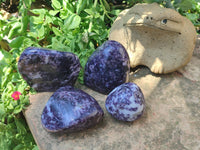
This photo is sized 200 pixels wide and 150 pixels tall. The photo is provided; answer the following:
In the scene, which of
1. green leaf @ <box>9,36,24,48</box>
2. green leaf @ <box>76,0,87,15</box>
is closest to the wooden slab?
green leaf @ <box>9,36,24,48</box>

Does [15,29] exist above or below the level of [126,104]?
above

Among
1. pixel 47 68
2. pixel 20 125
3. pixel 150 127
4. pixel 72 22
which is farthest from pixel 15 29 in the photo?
pixel 150 127

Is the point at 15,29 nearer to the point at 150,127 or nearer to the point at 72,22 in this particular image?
the point at 72,22

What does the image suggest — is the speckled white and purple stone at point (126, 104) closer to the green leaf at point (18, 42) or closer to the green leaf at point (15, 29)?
the green leaf at point (18, 42)

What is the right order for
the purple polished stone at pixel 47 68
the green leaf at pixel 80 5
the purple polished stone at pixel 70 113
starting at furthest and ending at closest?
the green leaf at pixel 80 5 → the purple polished stone at pixel 47 68 → the purple polished stone at pixel 70 113

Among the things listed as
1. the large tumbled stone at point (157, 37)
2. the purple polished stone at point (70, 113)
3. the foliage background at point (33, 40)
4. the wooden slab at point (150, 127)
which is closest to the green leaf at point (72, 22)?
the foliage background at point (33, 40)
